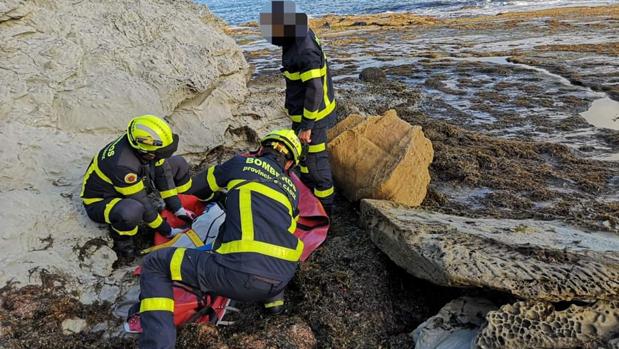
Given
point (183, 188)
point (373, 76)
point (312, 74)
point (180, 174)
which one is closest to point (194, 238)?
point (183, 188)

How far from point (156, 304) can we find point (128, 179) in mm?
1364

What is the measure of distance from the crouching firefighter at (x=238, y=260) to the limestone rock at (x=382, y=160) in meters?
1.59

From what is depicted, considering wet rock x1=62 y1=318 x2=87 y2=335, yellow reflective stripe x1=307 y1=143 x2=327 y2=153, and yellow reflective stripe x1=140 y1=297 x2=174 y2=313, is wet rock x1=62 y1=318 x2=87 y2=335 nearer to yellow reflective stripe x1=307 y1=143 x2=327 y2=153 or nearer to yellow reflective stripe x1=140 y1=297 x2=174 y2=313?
yellow reflective stripe x1=140 y1=297 x2=174 y2=313

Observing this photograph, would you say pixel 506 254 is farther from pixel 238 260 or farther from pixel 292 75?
pixel 292 75

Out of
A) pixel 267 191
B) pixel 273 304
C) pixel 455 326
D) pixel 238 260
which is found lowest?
A: pixel 273 304

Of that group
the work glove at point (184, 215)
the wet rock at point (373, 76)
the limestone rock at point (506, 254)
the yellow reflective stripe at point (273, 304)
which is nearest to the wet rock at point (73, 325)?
the yellow reflective stripe at point (273, 304)

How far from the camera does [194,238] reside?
3.89 metres

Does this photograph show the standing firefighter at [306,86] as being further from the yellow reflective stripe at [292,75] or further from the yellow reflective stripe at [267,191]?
the yellow reflective stripe at [267,191]

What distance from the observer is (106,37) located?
5371 millimetres

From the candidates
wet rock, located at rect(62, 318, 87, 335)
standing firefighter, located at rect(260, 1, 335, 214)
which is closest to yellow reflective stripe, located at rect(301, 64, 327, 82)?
standing firefighter, located at rect(260, 1, 335, 214)

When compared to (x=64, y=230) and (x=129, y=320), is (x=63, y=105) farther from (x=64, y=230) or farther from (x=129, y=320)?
(x=129, y=320)

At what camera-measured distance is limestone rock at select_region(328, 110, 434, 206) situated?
441 centimetres

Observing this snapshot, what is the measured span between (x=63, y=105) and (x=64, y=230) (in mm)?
1571

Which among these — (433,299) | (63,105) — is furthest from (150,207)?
(433,299)
